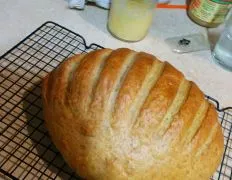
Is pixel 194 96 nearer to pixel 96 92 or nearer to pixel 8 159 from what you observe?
pixel 96 92

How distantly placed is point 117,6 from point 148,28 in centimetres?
12

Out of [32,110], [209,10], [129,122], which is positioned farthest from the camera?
[209,10]

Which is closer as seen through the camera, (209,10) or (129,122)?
(129,122)

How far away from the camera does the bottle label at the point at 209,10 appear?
3.37ft

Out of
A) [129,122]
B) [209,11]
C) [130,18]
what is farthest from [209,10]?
[129,122]

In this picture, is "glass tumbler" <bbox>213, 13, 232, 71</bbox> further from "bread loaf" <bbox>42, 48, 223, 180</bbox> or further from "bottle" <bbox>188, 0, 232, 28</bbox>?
"bread loaf" <bbox>42, 48, 223, 180</bbox>

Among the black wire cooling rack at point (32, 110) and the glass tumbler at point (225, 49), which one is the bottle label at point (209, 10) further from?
the black wire cooling rack at point (32, 110)

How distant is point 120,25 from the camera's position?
955mm

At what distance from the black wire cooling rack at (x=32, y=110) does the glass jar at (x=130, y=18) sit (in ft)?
0.34

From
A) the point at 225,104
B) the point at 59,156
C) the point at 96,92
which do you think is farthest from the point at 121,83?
the point at 225,104

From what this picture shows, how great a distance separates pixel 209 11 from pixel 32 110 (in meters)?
0.64

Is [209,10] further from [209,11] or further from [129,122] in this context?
[129,122]

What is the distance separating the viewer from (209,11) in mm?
1051

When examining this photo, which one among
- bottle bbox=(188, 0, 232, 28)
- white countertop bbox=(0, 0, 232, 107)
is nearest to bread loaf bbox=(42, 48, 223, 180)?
white countertop bbox=(0, 0, 232, 107)
